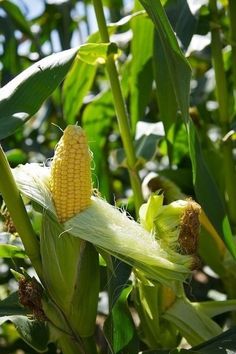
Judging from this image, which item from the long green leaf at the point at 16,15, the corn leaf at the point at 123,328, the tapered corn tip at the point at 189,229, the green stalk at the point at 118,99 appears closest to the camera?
the tapered corn tip at the point at 189,229

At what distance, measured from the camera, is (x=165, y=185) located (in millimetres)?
1634

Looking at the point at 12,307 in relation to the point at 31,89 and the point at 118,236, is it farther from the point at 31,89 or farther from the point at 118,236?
the point at 31,89

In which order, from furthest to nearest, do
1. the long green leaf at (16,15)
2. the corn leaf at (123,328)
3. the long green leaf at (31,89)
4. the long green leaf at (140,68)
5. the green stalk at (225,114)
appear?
the long green leaf at (16,15) → the long green leaf at (140,68) → the green stalk at (225,114) → the corn leaf at (123,328) → the long green leaf at (31,89)

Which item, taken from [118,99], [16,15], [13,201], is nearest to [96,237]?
[13,201]

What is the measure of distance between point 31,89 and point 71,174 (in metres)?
0.14

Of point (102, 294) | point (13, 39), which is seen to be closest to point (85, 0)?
point (13, 39)

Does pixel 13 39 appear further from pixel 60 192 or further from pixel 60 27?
pixel 60 192

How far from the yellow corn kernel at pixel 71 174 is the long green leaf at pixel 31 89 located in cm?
8

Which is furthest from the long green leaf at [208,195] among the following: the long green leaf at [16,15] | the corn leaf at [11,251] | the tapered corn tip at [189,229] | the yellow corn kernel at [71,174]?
the long green leaf at [16,15]

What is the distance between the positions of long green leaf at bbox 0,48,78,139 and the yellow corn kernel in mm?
76

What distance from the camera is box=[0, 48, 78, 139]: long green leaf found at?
104cm

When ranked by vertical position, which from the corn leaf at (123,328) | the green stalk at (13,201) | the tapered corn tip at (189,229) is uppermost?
the green stalk at (13,201)

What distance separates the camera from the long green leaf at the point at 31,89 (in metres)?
1.04

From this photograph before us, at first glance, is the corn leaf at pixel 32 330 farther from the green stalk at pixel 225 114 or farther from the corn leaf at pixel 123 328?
the green stalk at pixel 225 114
